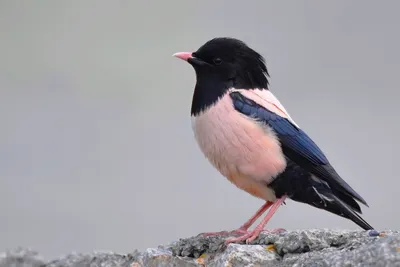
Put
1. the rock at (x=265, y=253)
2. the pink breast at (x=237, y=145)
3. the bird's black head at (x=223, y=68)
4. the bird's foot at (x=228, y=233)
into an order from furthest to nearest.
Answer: the bird's black head at (x=223, y=68) → the bird's foot at (x=228, y=233) → the pink breast at (x=237, y=145) → the rock at (x=265, y=253)

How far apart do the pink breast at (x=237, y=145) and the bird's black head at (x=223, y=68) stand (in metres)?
0.26

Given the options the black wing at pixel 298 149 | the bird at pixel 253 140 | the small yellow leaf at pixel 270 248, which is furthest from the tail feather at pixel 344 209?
the small yellow leaf at pixel 270 248

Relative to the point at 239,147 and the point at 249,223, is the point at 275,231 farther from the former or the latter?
the point at 239,147

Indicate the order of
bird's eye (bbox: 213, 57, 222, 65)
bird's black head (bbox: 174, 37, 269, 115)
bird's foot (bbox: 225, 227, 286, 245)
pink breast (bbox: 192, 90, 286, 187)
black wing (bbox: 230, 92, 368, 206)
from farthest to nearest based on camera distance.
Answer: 1. bird's eye (bbox: 213, 57, 222, 65)
2. bird's black head (bbox: 174, 37, 269, 115)
3. black wing (bbox: 230, 92, 368, 206)
4. pink breast (bbox: 192, 90, 286, 187)
5. bird's foot (bbox: 225, 227, 286, 245)

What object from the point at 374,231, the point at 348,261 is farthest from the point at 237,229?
the point at 348,261

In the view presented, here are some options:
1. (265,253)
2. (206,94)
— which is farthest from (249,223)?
(206,94)

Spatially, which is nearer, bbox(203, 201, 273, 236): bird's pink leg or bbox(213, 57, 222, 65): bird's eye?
bbox(203, 201, 273, 236): bird's pink leg

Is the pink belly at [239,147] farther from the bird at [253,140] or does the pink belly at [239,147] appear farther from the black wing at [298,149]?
the black wing at [298,149]

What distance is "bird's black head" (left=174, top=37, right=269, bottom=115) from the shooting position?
796 centimetres

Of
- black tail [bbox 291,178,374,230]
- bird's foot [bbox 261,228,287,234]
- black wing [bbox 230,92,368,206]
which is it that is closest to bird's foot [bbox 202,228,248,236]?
bird's foot [bbox 261,228,287,234]

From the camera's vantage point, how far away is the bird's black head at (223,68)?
7957 millimetres

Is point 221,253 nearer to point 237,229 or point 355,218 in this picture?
point 237,229

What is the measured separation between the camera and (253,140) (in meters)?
7.61

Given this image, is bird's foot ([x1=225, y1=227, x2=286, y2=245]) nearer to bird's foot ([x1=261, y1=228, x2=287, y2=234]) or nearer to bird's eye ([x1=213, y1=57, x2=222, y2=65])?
bird's foot ([x1=261, y1=228, x2=287, y2=234])
